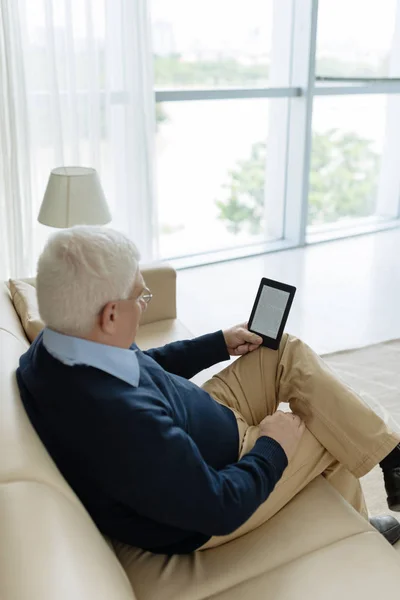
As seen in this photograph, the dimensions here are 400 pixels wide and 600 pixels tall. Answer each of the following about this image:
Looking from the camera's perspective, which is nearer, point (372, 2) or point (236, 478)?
point (236, 478)

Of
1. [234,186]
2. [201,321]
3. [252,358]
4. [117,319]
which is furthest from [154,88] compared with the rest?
[117,319]

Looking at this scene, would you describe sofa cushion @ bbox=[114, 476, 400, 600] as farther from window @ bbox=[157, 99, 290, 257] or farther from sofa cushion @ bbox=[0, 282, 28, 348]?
window @ bbox=[157, 99, 290, 257]

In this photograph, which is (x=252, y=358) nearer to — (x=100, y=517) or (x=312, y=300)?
(x=100, y=517)

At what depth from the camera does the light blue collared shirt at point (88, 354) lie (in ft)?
3.93

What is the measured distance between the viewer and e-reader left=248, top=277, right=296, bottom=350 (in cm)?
170

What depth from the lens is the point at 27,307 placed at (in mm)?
1883

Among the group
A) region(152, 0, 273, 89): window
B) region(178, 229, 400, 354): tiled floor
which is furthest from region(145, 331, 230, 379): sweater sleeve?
region(152, 0, 273, 89): window

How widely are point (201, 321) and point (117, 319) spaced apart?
211 centimetres

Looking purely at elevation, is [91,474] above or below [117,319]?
below

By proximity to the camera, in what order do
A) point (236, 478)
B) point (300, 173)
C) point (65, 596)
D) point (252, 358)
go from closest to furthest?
point (65, 596)
point (236, 478)
point (252, 358)
point (300, 173)

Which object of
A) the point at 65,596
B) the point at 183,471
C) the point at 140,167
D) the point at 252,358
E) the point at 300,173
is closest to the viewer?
the point at 65,596

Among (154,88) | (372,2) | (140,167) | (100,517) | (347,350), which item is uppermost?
(372,2)

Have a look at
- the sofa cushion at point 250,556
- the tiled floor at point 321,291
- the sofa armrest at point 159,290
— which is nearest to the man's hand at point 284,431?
the sofa cushion at point 250,556

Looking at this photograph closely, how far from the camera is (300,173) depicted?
435 cm
